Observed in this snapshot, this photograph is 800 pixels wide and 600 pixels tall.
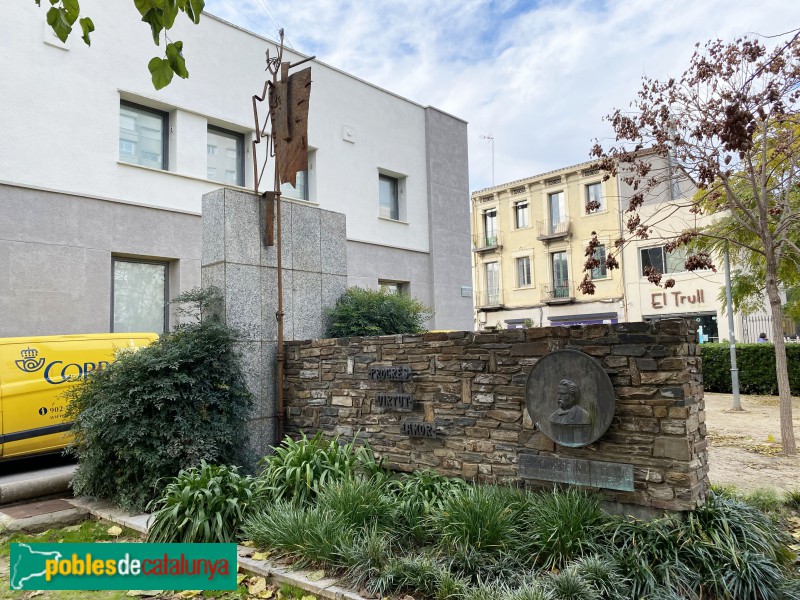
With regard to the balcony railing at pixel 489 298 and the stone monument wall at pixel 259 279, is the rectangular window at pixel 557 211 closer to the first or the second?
the balcony railing at pixel 489 298

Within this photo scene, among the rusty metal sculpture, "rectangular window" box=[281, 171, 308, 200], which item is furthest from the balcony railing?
the rusty metal sculpture

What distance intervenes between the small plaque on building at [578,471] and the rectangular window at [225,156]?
9957mm

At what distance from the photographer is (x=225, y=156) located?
12945mm

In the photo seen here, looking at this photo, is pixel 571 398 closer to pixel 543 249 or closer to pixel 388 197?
pixel 388 197

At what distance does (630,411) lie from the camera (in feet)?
14.6

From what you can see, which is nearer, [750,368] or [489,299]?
[750,368]

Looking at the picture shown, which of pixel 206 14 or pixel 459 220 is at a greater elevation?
pixel 206 14

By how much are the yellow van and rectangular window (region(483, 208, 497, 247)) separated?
1193 inches

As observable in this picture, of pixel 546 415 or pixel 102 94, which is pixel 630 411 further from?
pixel 102 94

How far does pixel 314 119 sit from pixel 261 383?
904 cm

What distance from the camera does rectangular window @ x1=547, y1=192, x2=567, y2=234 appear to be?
3306cm

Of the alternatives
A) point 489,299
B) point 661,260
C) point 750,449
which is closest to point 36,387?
point 750,449

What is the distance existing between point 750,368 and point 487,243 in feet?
69.4

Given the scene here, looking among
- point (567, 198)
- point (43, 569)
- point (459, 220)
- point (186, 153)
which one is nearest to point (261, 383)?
point (43, 569)
